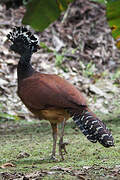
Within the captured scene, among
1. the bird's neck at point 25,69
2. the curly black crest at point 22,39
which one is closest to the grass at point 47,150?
the bird's neck at point 25,69

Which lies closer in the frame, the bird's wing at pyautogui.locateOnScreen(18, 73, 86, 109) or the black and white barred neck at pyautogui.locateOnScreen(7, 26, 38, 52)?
the bird's wing at pyautogui.locateOnScreen(18, 73, 86, 109)

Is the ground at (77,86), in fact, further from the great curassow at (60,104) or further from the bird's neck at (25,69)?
the bird's neck at (25,69)

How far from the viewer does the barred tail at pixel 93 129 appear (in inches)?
194

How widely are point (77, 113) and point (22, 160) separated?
0.89m

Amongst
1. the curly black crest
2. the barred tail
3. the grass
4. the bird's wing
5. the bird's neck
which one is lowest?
the grass

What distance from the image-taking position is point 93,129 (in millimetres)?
5039

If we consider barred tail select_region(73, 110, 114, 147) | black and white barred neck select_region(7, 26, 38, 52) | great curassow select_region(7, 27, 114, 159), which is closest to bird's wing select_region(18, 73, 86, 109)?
great curassow select_region(7, 27, 114, 159)

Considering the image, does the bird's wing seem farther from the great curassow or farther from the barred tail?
the barred tail

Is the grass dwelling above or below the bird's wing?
below

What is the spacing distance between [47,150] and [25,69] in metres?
1.16

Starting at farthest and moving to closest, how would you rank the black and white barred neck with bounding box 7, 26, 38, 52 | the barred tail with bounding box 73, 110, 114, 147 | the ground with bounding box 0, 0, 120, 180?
1. the black and white barred neck with bounding box 7, 26, 38, 52
2. the barred tail with bounding box 73, 110, 114, 147
3. the ground with bounding box 0, 0, 120, 180

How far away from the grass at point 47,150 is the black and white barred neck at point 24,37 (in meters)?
1.42

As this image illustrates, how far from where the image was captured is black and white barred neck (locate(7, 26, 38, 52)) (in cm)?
587

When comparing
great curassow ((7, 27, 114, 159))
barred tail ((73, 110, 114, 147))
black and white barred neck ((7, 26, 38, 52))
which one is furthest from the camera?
black and white barred neck ((7, 26, 38, 52))
